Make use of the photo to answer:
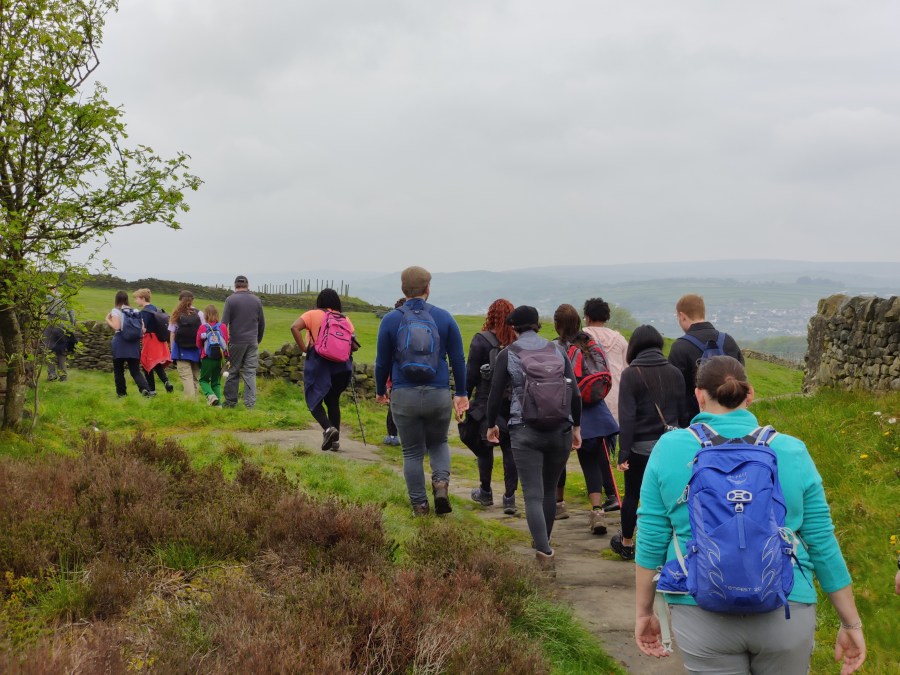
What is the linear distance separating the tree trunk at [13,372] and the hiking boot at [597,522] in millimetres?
6344

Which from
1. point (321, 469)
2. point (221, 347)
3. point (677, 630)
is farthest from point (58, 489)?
point (221, 347)

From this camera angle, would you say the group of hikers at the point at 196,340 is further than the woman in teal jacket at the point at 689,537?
Yes

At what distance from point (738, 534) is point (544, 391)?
9.64 feet

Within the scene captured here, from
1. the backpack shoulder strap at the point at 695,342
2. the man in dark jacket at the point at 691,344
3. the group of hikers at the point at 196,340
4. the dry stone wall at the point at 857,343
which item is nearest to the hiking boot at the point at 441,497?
the man in dark jacket at the point at 691,344

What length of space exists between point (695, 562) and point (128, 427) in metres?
9.83

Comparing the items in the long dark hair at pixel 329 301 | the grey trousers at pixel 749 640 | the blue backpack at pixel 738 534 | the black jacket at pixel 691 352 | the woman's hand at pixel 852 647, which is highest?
the long dark hair at pixel 329 301

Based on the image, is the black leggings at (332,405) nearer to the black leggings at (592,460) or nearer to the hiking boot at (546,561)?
the black leggings at (592,460)

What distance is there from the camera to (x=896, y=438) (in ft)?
26.0

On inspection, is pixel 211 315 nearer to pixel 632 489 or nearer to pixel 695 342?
pixel 632 489

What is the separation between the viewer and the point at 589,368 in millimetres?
7102

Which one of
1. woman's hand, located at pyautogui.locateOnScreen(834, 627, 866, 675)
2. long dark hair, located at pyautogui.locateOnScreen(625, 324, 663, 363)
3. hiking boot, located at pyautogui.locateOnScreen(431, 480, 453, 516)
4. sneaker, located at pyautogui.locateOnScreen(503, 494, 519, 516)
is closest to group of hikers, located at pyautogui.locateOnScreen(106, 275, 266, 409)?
sneaker, located at pyautogui.locateOnScreen(503, 494, 519, 516)

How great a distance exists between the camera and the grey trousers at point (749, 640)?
2578 millimetres

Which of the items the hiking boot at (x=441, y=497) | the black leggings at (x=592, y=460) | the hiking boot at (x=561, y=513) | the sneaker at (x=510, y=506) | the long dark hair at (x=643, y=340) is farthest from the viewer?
the hiking boot at (x=561, y=513)

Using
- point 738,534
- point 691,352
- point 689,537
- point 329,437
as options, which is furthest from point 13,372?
point 738,534
